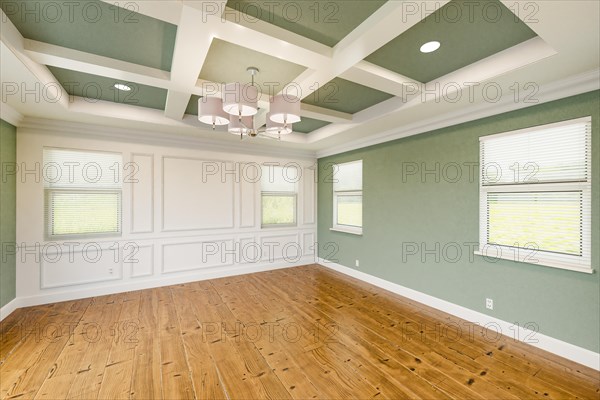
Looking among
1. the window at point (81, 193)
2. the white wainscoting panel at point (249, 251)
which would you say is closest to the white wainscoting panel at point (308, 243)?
the white wainscoting panel at point (249, 251)

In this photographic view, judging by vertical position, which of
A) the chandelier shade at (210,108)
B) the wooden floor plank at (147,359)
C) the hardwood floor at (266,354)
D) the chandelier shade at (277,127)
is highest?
the chandelier shade at (210,108)

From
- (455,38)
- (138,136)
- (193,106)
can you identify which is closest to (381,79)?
(455,38)

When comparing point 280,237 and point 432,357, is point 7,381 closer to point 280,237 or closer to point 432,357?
point 432,357

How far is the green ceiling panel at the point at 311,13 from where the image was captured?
1754 mm

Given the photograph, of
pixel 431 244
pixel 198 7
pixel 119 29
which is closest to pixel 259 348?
pixel 431 244

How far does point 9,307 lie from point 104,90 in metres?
2.88

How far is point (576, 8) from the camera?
1.56 meters

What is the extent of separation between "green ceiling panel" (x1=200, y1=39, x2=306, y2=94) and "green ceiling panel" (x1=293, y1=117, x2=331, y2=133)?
1.38m

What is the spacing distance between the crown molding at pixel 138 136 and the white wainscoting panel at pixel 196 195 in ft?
0.88

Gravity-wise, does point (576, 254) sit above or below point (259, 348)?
above

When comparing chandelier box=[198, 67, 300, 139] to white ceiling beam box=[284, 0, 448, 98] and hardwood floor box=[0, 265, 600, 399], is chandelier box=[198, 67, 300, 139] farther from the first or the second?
hardwood floor box=[0, 265, 600, 399]

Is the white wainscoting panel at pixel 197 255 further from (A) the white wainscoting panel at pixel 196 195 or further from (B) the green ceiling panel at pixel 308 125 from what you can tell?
(B) the green ceiling panel at pixel 308 125

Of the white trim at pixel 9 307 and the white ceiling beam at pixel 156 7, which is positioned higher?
the white ceiling beam at pixel 156 7

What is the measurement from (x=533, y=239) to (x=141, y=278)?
5.12 m
